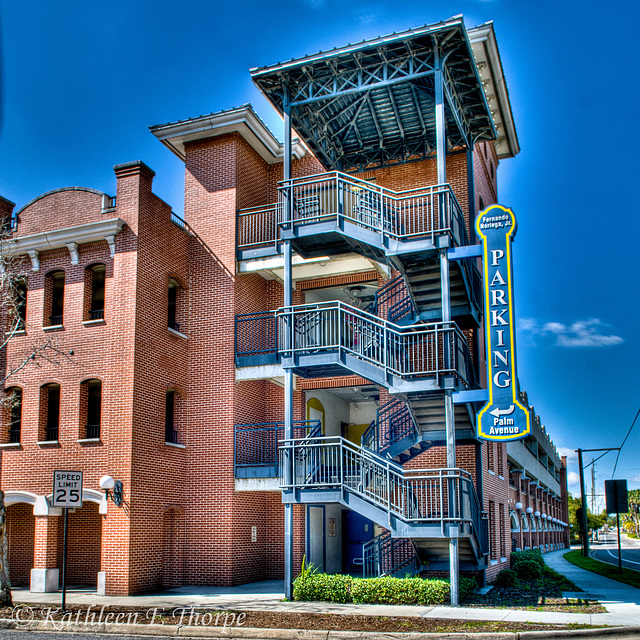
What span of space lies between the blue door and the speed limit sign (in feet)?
39.7

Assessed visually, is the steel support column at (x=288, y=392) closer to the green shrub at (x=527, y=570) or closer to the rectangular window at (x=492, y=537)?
the rectangular window at (x=492, y=537)

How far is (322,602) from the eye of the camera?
15.7 metres

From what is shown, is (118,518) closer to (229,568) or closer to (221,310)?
(229,568)

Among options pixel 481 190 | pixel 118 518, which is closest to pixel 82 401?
pixel 118 518

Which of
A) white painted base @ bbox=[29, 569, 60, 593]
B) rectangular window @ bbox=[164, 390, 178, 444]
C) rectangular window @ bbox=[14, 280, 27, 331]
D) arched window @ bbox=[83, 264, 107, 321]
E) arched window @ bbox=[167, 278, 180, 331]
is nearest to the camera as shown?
white painted base @ bbox=[29, 569, 60, 593]

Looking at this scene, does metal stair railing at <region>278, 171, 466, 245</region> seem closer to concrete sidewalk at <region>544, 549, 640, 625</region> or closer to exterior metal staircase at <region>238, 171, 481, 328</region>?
exterior metal staircase at <region>238, 171, 481, 328</region>

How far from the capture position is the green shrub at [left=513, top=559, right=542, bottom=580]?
2294cm

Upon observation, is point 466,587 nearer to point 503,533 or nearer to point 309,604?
point 309,604

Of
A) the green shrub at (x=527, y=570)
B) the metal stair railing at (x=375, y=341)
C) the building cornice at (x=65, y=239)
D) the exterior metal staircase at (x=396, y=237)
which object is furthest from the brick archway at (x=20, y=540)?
the green shrub at (x=527, y=570)

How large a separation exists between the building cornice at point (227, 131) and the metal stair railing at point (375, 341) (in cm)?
746

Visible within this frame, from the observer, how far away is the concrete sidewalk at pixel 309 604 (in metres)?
13.1

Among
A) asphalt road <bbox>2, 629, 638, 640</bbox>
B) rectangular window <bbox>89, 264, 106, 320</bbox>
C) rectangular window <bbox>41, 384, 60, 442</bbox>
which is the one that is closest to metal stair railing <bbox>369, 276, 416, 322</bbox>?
rectangular window <bbox>89, 264, 106, 320</bbox>

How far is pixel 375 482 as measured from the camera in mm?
15742

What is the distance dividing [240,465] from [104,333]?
5.30 meters
